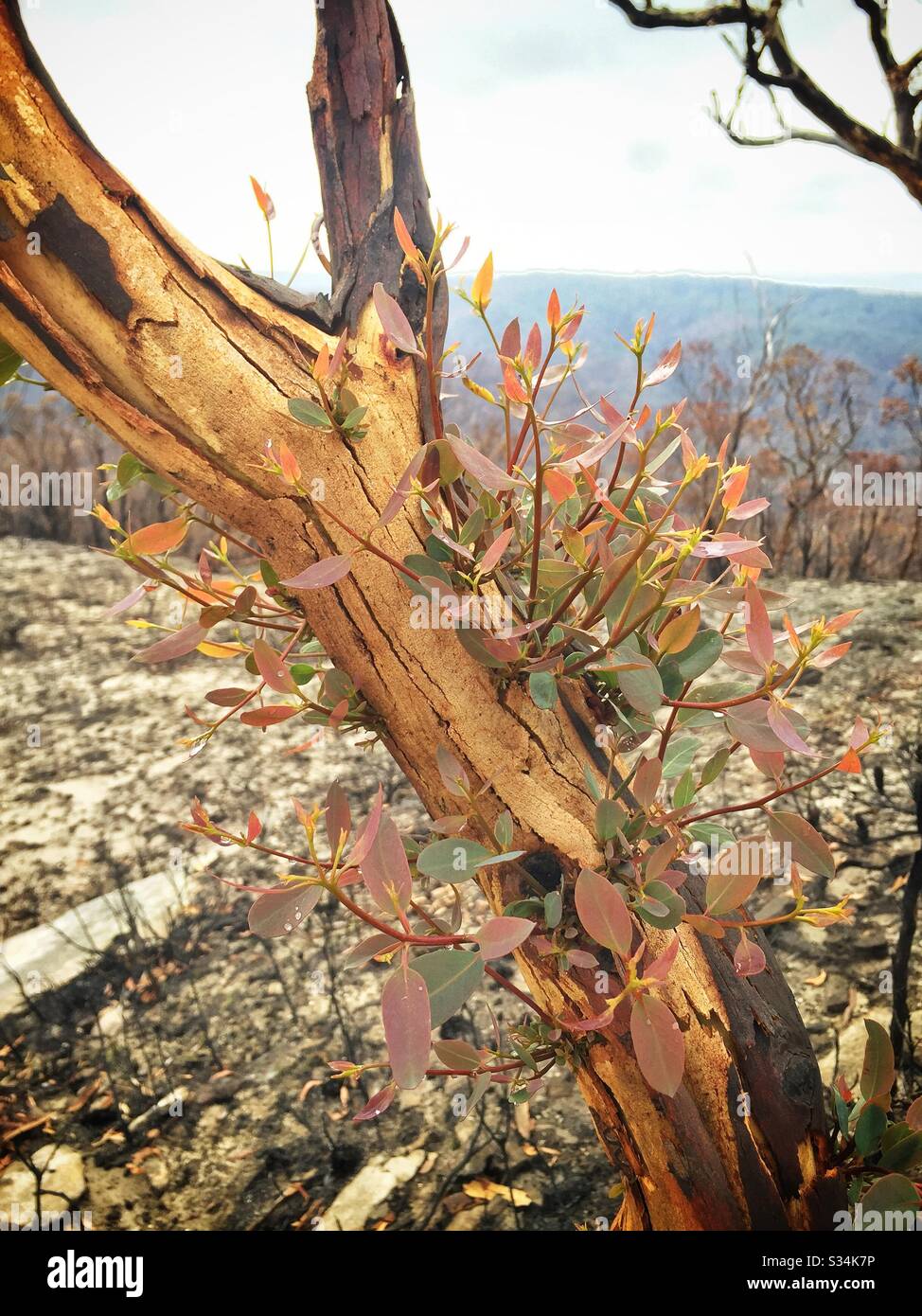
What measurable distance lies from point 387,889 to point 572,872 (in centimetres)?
23

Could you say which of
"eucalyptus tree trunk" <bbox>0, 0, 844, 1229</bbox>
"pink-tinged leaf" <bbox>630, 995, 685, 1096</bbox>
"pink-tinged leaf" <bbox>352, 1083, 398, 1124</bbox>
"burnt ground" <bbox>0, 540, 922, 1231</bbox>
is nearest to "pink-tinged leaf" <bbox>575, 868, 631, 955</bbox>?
"pink-tinged leaf" <bbox>630, 995, 685, 1096</bbox>

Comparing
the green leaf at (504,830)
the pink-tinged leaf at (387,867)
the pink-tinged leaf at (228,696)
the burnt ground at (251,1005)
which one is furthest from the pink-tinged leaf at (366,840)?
the burnt ground at (251,1005)

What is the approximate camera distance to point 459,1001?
21.3 inches

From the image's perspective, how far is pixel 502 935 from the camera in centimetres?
53

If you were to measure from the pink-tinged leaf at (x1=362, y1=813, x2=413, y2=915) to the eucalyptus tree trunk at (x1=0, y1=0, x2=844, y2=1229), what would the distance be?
0.17 metres

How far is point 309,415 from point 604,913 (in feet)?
1.32

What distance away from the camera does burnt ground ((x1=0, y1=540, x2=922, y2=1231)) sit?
51.5 inches

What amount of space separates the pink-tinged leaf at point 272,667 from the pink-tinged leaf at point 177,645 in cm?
7

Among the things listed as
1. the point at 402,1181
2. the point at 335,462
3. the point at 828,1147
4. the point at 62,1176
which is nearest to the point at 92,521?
the point at 62,1176

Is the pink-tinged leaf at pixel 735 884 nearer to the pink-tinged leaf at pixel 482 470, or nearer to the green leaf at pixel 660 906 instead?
the green leaf at pixel 660 906

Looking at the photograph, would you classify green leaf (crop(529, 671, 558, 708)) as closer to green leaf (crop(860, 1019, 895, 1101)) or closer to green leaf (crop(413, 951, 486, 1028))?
green leaf (crop(413, 951, 486, 1028))

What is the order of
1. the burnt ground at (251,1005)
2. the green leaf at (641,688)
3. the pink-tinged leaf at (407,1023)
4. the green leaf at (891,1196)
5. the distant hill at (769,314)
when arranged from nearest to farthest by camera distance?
the pink-tinged leaf at (407,1023) → the green leaf at (641,688) → the green leaf at (891,1196) → the burnt ground at (251,1005) → the distant hill at (769,314)

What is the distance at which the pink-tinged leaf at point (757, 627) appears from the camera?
0.58 m

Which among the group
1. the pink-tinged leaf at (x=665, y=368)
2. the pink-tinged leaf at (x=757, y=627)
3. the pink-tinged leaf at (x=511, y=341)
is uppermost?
the pink-tinged leaf at (x=511, y=341)
